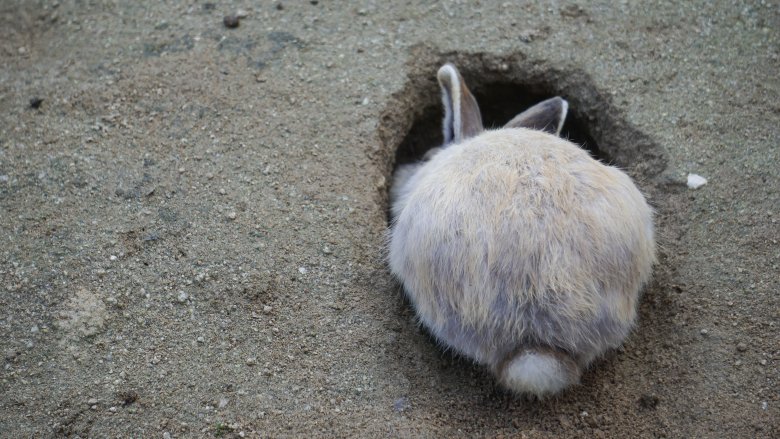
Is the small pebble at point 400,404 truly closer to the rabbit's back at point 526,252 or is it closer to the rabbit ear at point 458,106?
the rabbit's back at point 526,252

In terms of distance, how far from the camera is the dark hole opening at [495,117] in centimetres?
483

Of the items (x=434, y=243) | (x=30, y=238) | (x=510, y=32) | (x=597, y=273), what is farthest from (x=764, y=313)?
(x=30, y=238)

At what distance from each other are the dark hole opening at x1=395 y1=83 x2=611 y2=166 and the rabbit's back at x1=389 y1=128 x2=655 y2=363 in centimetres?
130

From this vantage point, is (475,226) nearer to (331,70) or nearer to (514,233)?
(514,233)

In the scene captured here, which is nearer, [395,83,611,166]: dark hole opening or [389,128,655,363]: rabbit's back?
[389,128,655,363]: rabbit's back

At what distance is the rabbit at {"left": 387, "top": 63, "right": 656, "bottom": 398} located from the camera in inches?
125

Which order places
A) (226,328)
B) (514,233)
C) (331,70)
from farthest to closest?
(331,70)
(226,328)
(514,233)

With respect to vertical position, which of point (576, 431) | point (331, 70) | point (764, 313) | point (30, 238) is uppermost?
point (331, 70)

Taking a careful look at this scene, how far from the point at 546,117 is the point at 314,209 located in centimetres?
148

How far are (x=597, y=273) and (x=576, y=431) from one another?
2.54 feet

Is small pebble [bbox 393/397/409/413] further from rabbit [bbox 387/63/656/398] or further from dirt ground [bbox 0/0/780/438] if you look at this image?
rabbit [bbox 387/63/656/398]

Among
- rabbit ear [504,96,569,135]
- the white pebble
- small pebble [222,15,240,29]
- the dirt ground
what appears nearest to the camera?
the dirt ground

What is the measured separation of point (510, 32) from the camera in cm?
477

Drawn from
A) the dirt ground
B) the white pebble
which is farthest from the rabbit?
the white pebble
